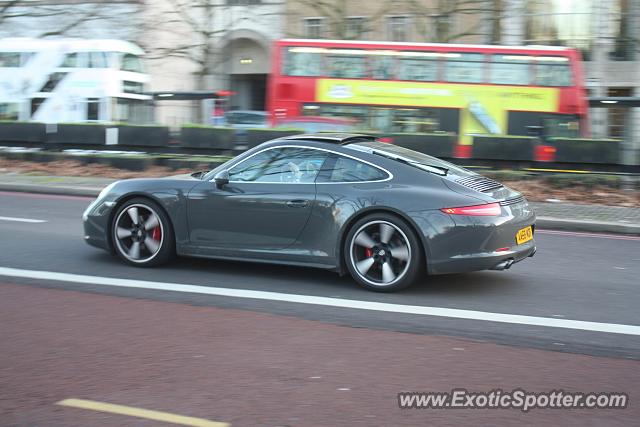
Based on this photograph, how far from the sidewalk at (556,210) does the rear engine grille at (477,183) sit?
4.60m

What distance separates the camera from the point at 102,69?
29.4m

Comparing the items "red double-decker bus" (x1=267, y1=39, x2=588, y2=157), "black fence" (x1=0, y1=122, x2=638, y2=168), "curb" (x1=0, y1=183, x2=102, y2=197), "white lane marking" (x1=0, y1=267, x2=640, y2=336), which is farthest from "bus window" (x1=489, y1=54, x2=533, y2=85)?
"white lane marking" (x1=0, y1=267, x2=640, y2=336)

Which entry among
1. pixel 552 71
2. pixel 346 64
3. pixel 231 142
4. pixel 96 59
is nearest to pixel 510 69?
pixel 552 71

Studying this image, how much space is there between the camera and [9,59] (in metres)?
29.5

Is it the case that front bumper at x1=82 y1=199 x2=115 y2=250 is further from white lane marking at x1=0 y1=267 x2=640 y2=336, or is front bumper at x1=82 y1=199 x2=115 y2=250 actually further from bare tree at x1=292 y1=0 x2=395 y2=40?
bare tree at x1=292 y1=0 x2=395 y2=40

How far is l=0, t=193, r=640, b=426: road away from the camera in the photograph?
12.9ft

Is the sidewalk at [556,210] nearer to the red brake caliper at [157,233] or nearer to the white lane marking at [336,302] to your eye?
the white lane marking at [336,302]

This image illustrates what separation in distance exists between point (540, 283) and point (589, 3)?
25.8 metres

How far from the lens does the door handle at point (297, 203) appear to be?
6469mm

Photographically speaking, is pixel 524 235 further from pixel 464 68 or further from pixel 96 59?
pixel 96 59

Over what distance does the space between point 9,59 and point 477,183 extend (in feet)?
89.5

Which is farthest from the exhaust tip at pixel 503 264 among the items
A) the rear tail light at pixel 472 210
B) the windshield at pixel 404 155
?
the windshield at pixel 404 155

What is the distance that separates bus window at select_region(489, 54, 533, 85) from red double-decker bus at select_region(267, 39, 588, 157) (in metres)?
0.02

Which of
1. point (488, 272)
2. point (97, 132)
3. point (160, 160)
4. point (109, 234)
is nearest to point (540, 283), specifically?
point (488, 272)
